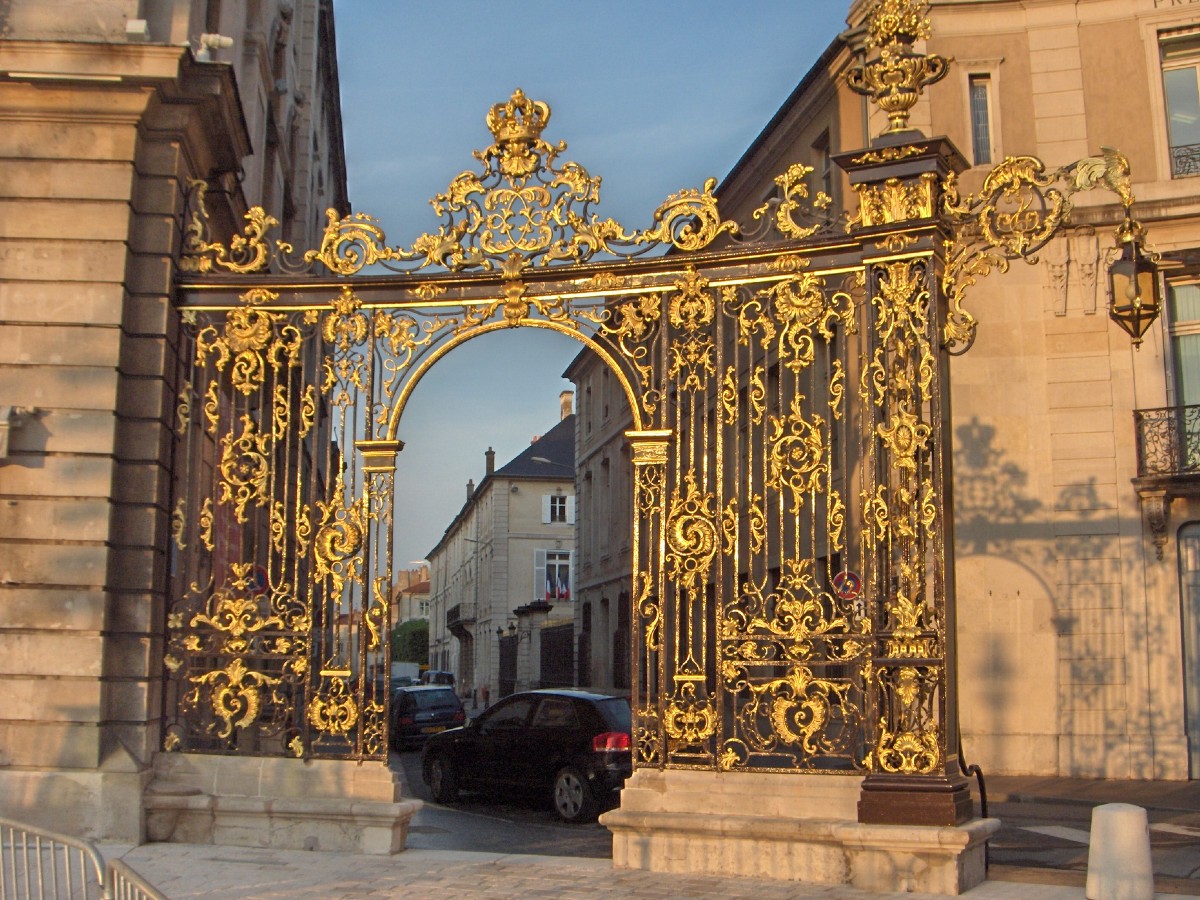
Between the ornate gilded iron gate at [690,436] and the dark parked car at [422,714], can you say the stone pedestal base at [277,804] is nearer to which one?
the ornate gilded iron gate at [690,436]

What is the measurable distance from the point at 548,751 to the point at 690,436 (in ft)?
19.4

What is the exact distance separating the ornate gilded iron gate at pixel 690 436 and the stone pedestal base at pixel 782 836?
0.51 feet

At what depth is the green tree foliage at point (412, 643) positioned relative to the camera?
106562mm

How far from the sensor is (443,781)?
53.4 ft

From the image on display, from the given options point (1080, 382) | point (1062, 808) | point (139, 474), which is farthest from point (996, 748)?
point (139, 474)

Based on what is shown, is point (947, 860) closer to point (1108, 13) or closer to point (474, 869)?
point (474, 869)

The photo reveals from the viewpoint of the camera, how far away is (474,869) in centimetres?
895

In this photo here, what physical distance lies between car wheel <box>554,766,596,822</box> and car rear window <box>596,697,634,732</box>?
62 centimetres

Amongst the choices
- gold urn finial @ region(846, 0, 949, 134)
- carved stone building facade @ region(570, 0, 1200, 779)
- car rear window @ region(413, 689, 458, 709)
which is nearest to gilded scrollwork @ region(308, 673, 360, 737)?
gold urn finial @ region(846, 0, 949, 134)

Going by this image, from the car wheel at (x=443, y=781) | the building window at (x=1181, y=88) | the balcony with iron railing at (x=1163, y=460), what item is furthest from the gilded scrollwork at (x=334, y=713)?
the building window at (x=1181, y=88)

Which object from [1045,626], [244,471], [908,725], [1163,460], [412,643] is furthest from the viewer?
[412,643]

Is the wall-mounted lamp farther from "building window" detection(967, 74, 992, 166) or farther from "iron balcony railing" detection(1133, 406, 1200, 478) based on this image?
"building window" detection(967, 74, 992, 166)

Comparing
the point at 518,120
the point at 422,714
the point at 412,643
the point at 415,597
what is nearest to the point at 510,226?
the point at 518,120

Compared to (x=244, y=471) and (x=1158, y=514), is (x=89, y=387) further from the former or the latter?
(x=1158, y=514)
